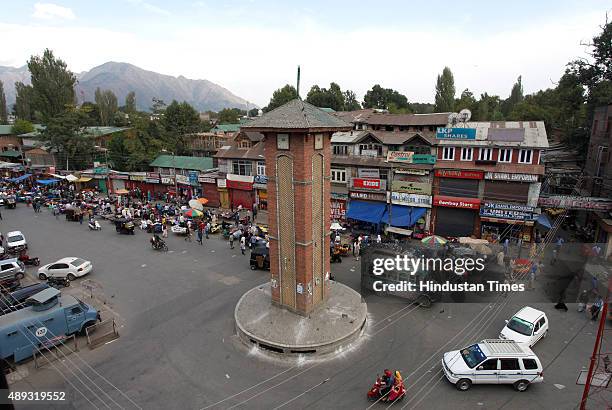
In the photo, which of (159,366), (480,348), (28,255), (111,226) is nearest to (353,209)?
(480,348)

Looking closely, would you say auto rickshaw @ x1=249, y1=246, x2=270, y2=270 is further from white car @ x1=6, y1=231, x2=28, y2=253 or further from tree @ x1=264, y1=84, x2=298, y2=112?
tree @ x1=264, y1=84, x2=298, y2=112

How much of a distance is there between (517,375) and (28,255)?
3309 cm

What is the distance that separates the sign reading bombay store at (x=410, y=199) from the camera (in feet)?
100

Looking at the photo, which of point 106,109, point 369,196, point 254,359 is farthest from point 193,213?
point 106,109

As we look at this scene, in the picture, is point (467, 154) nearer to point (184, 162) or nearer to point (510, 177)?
point (510, 177)

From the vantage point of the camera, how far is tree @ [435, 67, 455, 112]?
67375mm

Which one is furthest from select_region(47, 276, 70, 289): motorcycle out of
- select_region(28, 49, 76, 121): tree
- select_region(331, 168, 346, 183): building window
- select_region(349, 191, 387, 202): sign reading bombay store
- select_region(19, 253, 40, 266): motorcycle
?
select_region(28, 49, 76, 121): tree

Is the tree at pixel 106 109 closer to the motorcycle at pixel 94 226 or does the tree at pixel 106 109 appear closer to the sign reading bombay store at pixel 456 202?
the motorcycle at pixel 94 226

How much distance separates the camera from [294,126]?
15.0 meters

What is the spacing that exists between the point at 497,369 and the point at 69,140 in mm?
62296

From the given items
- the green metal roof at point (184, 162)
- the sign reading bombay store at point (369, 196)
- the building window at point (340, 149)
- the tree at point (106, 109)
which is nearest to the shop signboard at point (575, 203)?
the sign reading bombay store at point (369, 196)

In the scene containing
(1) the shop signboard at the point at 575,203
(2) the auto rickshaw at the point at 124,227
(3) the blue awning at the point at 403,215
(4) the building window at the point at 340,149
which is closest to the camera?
(1) the shop signboard at the point at 575,203

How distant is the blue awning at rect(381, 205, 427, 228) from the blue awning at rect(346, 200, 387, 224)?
558 mm

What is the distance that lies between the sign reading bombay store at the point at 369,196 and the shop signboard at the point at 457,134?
7.02 metres
